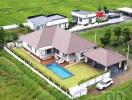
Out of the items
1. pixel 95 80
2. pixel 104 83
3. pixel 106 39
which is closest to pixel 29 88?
pixel 95 80

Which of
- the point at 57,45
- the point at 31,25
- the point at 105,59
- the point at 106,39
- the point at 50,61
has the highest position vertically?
the point at 57,45

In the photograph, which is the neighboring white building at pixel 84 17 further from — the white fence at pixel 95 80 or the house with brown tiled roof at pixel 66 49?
the white fence at pixel 95 80

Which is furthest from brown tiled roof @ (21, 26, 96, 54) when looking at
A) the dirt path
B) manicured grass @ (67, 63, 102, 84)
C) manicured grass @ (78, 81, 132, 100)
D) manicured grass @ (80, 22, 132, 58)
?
manicured grass @ (78, 81, 132, 100)

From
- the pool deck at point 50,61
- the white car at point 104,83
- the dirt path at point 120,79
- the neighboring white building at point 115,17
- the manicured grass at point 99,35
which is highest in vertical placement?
the neighboring white building at point 115,17

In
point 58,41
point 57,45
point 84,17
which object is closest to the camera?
point 57,45

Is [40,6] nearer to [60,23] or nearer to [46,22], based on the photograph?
[60,23]

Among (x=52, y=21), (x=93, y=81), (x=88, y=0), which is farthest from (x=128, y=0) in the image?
(x=93, y=81)

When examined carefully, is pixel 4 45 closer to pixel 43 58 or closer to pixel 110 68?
pixel 43 58

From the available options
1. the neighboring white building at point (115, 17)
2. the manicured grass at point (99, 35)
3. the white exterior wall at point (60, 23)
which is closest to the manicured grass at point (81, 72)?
the manicured grass at point (99, 35)

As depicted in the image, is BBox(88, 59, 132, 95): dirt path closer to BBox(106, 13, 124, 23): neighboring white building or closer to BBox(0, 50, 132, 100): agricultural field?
BBox(0, 50, 132, 100): agricultural field
